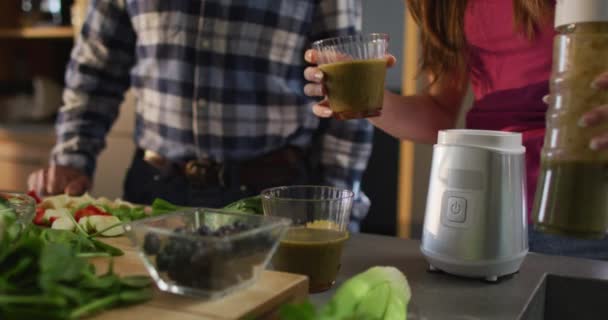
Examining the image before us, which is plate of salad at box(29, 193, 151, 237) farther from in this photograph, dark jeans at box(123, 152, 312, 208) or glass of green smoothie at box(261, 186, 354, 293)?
dark jeans at box(123, 152, 312, 208)

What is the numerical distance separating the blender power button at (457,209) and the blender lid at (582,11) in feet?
0.81

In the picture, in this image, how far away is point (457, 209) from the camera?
0.82 m

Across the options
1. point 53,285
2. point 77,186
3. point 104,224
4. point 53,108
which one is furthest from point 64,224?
point 53,108

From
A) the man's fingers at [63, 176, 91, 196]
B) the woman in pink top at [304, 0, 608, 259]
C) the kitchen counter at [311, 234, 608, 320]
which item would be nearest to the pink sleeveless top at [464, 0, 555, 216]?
the woman in pink top at [304, 0, 608, 259]

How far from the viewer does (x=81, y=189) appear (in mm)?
1558

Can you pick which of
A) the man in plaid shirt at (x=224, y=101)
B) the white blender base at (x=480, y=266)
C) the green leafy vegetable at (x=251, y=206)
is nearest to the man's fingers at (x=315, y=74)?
the green leafy vegetable at (x=251, y=206)

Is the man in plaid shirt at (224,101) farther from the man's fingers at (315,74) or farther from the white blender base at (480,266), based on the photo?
the white blender base at (480,266)

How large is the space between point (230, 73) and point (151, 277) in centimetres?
95

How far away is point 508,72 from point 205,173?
0.77 metres

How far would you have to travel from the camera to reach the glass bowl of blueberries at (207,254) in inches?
23.9

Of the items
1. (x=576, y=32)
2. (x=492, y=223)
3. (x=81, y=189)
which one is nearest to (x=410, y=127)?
(x=492, y=223)

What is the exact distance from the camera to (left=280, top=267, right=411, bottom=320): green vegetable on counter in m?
0.54

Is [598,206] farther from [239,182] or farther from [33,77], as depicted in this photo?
[33,77]

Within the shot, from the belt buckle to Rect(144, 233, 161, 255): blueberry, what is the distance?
0.93 m
